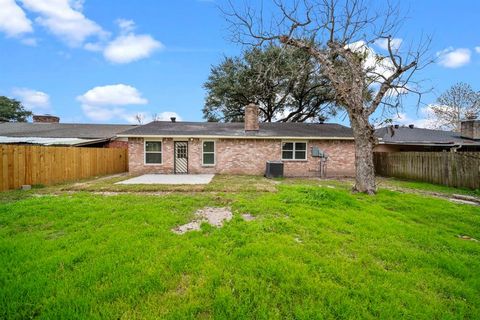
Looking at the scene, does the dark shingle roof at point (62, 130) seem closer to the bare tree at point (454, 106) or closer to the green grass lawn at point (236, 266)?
the green grass lawn at point (236, 266)

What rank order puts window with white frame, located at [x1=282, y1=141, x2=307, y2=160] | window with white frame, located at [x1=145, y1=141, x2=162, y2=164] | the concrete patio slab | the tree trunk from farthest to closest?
window with white frame, located at [x1=282, y1=141, x2=307, y2=160] < window with white frame, located at [x1=145, y1=141, x2=162, y2=164] < the concrete patio slab < the tree trunk

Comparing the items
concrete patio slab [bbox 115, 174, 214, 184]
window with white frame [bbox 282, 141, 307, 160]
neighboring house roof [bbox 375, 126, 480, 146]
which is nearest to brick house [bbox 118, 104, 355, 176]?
window with white frame [bbox 282, 141, 307, 160]

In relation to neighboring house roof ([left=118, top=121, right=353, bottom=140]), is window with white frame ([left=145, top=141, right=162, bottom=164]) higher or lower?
lower

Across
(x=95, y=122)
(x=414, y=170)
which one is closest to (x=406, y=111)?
(x=414, y=170)

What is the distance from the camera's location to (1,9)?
9586mm

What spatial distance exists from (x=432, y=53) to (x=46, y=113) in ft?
102

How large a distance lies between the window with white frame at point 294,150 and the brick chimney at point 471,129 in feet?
45.3

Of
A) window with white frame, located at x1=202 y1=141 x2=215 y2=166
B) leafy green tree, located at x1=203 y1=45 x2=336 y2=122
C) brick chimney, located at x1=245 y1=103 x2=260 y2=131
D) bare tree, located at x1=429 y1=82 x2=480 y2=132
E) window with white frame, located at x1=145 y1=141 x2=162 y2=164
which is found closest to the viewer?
window with white frame, located at x1=145 y1=141 x2=162 y2=164

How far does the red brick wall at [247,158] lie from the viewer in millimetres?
14047

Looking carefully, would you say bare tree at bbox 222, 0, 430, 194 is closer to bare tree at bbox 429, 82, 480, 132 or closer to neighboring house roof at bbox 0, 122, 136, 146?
neighboring house roof at bbox 0, 122, 136, 146

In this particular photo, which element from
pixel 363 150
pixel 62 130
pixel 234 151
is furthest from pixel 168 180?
pixel 62 130

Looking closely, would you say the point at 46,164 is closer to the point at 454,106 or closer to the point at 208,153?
the point at 208,153

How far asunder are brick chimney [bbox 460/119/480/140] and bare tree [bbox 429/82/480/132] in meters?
8.22

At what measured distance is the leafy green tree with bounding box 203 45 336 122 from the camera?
2064 centimetres
